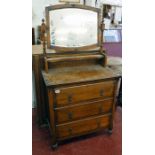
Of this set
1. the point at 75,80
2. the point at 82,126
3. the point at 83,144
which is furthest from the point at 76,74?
the point at 83,144

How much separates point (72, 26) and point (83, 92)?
59cm

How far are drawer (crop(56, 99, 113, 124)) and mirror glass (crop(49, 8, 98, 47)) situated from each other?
1.85ft

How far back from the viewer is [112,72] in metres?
1.73

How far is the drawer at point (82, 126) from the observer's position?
1.69 metres

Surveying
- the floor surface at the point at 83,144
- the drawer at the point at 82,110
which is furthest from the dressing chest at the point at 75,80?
the floor surface at the point at 83,144

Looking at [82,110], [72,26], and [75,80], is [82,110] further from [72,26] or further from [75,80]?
[72,26]

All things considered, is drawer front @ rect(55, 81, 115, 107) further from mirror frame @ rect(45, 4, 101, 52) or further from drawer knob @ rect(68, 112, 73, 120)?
mirror frame @ rect(45, 4, 101, 52)

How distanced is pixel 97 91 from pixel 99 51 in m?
0.43

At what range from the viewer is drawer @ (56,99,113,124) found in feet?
5.28

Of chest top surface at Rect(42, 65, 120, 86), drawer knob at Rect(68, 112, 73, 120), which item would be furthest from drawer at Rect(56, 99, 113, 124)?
chest top surface at Rect(42, 65, 120, 86)

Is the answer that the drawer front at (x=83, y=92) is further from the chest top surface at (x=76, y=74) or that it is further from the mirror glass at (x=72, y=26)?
the mirror glass at (x=72, y=26)

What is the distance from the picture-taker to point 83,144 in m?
1.81
